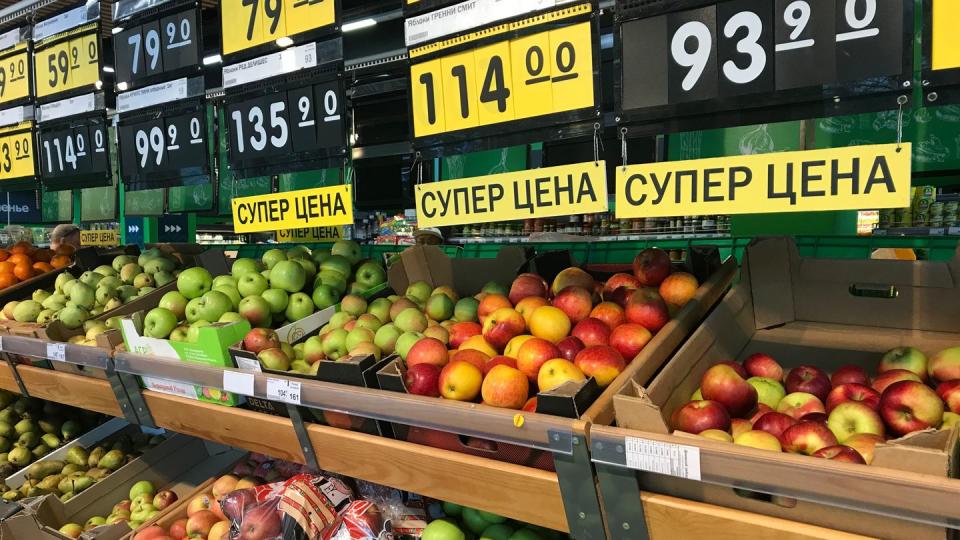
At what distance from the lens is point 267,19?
2205mm

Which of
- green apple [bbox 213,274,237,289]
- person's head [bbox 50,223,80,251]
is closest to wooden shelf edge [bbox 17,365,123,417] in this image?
green apple [bbox 213,274,237,289]

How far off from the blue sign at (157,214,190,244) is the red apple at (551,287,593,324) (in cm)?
518

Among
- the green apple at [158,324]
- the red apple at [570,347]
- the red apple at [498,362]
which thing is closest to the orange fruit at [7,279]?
the green apple at [158,324]

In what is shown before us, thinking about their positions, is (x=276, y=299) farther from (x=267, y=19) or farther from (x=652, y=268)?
(x=652, y=268)

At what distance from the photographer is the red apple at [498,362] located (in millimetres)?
1589

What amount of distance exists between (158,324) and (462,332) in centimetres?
120

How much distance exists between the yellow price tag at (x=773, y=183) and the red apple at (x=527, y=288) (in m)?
0.69

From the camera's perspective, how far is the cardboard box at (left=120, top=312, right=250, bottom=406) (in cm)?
189

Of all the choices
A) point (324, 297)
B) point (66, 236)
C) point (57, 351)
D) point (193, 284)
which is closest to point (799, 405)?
point (324, 297)

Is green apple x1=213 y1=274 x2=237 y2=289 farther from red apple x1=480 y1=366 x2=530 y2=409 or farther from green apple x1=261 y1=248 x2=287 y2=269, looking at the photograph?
red apple x1=480 y1=366 x2=530 y2=409

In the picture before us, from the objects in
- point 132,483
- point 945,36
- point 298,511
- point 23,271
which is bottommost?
point 132,483

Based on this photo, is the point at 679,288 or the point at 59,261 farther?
the point at 59,261

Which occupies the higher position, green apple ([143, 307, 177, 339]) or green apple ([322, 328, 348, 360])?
green apple ([143, 307, 177, 339])

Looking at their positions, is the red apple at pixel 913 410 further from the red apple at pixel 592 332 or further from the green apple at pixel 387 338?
the green apple at pixel 387 338
